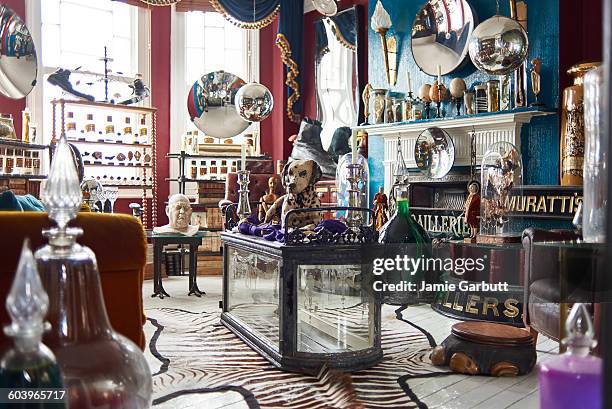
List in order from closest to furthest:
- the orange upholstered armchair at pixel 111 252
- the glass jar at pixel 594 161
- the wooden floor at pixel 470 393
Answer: the glass jar at pixel 594 161, the orange upholstered armchair at pixel 111 252, the wooden floor at pixel 470 393

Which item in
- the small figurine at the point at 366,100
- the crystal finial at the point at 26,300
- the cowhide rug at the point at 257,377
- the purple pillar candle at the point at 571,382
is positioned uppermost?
the small figurine at the point at 366,100

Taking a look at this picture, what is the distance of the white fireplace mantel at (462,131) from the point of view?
19.9ft

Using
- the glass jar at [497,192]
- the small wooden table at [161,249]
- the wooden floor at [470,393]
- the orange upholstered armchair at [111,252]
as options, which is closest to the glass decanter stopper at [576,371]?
the wooden floor at [470,393]

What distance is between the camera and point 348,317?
3.30 metres

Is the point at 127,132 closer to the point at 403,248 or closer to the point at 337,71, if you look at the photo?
the point at 337,71

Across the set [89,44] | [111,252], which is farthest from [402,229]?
[89,44]

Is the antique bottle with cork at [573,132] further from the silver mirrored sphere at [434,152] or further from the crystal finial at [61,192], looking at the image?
the crystal finial at [61,192]

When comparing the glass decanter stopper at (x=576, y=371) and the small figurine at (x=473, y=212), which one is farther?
the small figurine at (x=473, y=212)

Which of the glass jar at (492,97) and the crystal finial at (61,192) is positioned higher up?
the glass jar at (492,97)

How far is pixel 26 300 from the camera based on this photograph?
0.54 meters

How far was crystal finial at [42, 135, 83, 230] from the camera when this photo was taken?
69 cm

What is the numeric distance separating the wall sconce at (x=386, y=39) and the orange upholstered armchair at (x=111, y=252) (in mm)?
5662

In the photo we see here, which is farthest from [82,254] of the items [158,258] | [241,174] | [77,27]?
[77,27]

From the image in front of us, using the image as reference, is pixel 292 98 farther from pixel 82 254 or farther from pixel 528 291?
pixel 82 254
